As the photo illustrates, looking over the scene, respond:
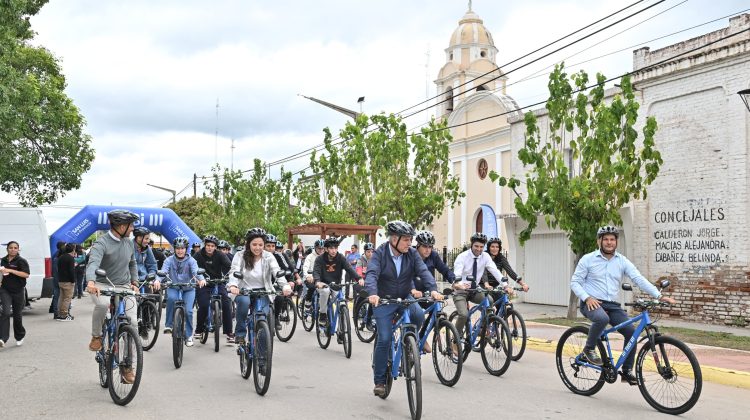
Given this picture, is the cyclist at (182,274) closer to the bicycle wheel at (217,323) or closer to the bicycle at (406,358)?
the bicycle wheel at (217,323)

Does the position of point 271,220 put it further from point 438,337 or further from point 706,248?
point 438,337

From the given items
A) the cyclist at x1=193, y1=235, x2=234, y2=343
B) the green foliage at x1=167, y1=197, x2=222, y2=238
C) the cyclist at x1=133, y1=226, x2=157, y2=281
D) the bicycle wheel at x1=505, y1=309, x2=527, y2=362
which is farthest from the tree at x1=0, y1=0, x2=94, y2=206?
the green foliage at x1=167, y1=197, x2=222, y2=238

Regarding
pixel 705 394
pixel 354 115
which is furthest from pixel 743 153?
pixel 354 115

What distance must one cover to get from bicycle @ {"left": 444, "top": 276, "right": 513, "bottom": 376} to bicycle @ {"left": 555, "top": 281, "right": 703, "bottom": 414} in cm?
126

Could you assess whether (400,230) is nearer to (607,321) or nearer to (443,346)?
(443,346)


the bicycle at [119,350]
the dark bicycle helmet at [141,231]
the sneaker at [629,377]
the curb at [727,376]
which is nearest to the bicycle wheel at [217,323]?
the dark bicycle helmet at [141,231]

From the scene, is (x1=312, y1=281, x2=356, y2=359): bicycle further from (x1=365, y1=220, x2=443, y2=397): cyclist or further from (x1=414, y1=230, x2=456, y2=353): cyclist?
(x1=365, y1=220, x2=443, y2=397): cyclist

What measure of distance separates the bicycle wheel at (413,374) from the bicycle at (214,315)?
4721 mm

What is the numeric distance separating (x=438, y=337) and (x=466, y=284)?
2.82 feet

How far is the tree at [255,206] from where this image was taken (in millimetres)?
45500

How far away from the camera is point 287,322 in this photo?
1332 centimetres

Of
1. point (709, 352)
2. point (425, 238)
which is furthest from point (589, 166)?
point (425, 238)

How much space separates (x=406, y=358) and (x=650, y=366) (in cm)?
248

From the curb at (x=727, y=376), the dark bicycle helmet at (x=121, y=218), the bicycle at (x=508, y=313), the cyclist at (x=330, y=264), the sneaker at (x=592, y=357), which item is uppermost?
the dark bicycle helmet at (x=121, y=218)
